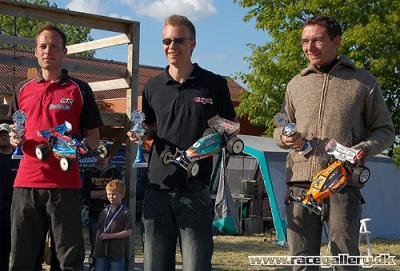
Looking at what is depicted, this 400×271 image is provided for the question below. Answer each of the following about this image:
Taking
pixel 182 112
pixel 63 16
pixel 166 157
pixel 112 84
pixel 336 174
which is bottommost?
pixel 336 174

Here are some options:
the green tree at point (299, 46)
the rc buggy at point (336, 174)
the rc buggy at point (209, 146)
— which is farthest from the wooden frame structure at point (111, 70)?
the green tree at point (299, 46)

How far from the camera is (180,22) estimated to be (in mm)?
3787

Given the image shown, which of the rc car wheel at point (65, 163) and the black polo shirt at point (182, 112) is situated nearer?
the black polo shirt at point (182, 112)

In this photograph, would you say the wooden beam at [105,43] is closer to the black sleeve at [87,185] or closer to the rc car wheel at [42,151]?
the black sleeve at [87,185]

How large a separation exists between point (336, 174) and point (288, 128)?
0.36 metres

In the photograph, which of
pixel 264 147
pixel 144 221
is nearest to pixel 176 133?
pixel 144 221

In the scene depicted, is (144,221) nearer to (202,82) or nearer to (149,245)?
(149,245)

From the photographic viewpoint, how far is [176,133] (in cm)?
373

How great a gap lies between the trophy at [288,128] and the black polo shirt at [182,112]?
30cm

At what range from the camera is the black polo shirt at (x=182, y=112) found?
370 cm

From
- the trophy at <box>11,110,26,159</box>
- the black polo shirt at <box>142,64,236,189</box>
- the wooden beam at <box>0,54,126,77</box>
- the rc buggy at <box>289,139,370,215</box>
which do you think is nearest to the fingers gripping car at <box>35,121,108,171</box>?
the trophy at <box>11,110,26,159</box>

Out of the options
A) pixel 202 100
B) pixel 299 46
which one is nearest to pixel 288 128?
pixel 202 100

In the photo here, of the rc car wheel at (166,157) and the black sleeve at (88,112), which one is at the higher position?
the black sleeve at (88,112)

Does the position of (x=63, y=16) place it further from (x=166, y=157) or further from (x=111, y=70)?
(x=166, y=157)
